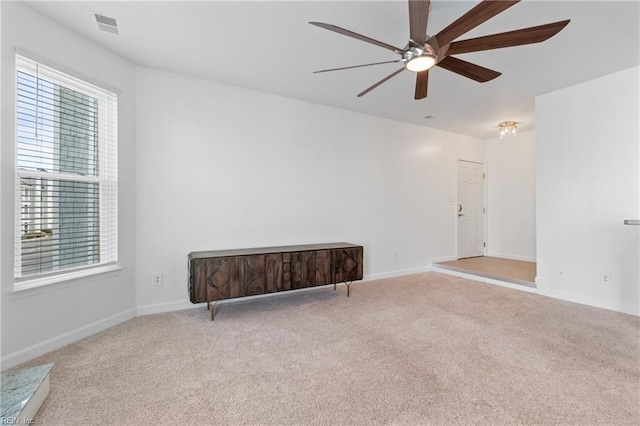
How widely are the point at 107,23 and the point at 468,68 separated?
2955 millimetres

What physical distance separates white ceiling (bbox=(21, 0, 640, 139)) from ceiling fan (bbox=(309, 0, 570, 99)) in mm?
377

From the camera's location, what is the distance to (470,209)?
5.95 m

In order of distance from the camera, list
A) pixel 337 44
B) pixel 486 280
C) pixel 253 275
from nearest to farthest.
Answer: pixel 337 44, pixel 253 275, pixel 486 280

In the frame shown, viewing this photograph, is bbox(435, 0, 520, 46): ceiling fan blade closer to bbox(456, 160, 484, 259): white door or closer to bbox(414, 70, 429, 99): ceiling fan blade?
bbox(414, 70, 429, 99): ceiling fan blade

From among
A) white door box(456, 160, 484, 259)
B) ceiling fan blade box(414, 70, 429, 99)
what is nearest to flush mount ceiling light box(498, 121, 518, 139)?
white door box(456, 160, 484, 259)

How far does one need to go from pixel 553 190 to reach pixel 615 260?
104 centimetres

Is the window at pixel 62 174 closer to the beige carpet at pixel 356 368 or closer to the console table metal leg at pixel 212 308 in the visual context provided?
the beige carpet at pixel 356 368

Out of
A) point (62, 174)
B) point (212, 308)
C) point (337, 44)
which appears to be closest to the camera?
point (62, 174)

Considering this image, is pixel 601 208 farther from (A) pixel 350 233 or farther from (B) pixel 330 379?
(B) pixel 330 379

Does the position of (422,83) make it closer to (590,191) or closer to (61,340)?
(590,191)

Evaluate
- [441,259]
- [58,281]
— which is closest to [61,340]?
[58,281]

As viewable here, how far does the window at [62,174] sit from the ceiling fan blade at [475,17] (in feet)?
10.1

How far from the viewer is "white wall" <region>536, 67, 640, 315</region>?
10.4 ft

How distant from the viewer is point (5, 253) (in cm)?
205
